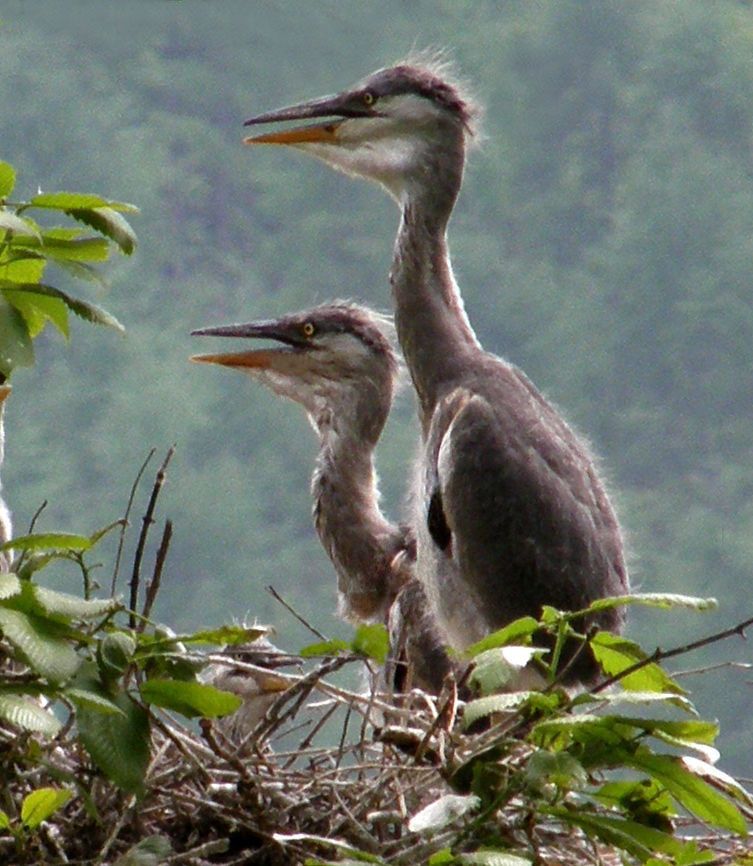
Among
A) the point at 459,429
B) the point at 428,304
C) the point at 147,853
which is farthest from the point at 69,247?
the point at 428,304

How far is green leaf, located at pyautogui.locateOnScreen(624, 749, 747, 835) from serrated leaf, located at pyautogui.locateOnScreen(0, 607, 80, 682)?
625 millimetres

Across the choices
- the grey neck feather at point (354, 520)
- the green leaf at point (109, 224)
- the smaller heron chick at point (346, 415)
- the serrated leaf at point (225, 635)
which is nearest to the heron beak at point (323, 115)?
the smaller heron chick at point (346, 415)

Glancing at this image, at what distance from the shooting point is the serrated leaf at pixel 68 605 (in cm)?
247

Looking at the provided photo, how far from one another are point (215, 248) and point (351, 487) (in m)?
11.6

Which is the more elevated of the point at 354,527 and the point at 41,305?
the point at 354,527

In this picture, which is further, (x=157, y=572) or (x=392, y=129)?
(x=392, y=129)

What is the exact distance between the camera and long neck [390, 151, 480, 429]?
447 cm

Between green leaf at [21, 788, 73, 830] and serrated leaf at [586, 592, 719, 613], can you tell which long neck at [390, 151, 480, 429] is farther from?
green leaf at [21, 788, 73, 830]

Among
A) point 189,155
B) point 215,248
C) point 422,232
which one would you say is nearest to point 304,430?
point 215,248

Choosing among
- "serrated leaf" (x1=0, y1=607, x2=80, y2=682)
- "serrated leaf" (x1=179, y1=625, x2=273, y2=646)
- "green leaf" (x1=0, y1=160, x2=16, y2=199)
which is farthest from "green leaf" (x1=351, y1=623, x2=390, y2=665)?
"green leaf" (x1=0, y1=160, x2=16, y2=199)

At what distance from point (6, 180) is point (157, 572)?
51cm

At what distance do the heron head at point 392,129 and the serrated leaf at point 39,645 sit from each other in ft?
7.83

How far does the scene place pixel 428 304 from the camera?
457 cm

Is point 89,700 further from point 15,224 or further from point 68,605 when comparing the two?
point 15,224
